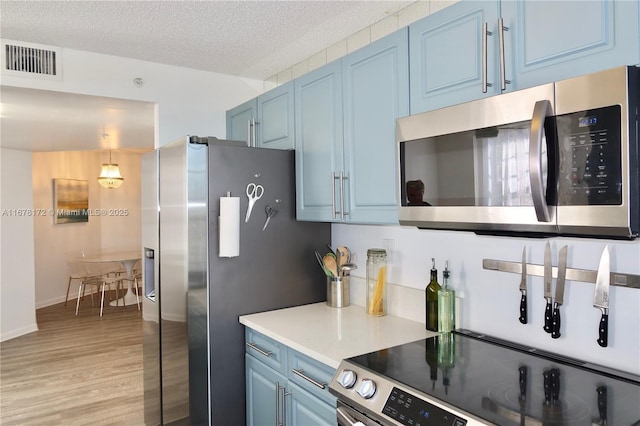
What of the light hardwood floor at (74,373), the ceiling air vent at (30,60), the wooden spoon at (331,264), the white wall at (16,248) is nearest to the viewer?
the wooden spoon at (331,264)

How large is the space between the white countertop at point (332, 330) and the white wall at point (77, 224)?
233 inches

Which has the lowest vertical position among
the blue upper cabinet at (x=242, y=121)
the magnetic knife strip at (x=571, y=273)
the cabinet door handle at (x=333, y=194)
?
the magnetic knife strip at (x=571, y=273)

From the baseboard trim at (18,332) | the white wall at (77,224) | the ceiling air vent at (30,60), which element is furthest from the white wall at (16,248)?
the ceiling air vent at (30,60)

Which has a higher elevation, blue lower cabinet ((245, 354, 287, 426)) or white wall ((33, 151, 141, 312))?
white wall ((33, 151, 141, 312))

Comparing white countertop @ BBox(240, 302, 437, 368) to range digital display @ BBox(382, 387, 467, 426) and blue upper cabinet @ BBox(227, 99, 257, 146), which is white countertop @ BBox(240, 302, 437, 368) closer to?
range digital display @ BBox(382, 387, 467, 426)

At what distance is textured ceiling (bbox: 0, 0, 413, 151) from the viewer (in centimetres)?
222

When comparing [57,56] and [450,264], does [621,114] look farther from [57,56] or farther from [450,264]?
[57,56]

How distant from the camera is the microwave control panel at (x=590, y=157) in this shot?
110 centimetres

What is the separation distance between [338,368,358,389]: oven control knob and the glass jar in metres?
0.72

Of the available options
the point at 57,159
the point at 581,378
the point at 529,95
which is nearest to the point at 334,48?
the point at 529,95

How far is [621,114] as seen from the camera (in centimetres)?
108

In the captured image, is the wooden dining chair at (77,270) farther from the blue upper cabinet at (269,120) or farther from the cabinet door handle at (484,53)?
the cabinet door handle at (484,53)

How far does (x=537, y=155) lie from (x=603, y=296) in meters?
0.58

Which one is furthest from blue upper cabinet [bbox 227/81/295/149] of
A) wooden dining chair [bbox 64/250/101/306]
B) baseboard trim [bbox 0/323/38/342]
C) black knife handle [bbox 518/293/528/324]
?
wooden dining chair [bbox 64/250/101/306]
